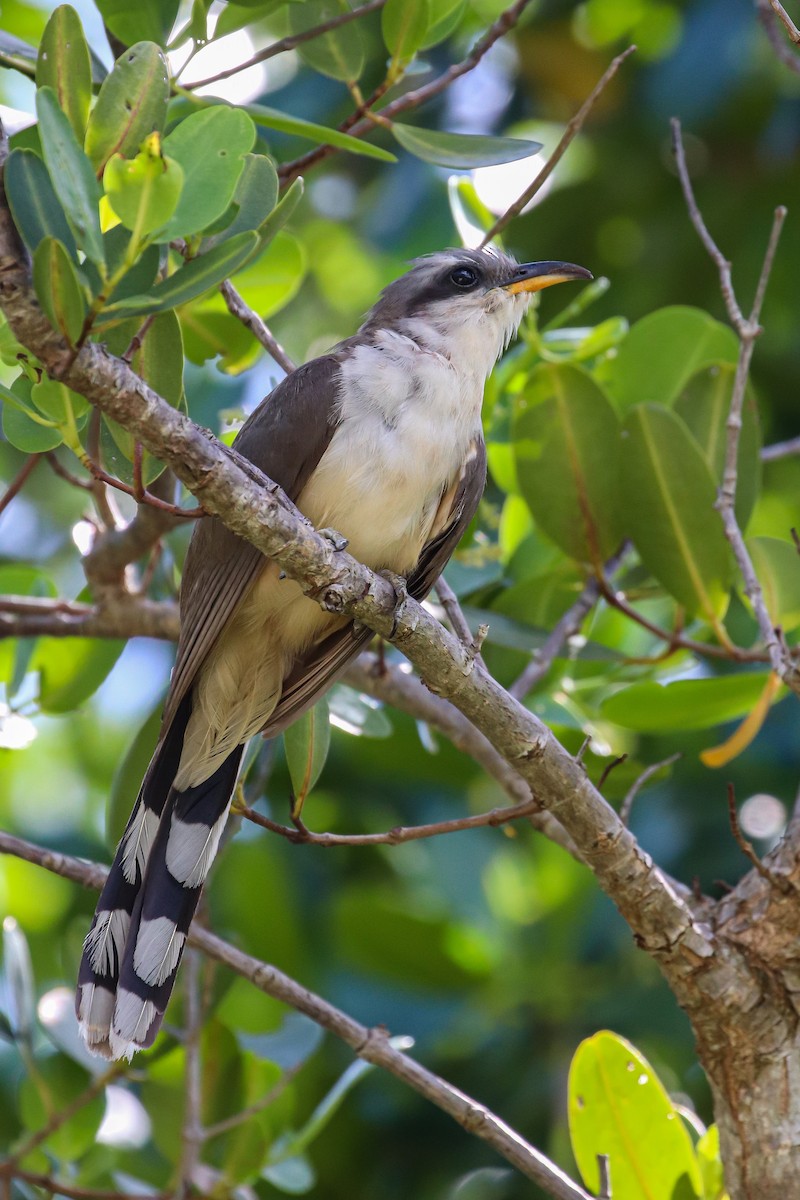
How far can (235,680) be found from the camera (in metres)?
3.55

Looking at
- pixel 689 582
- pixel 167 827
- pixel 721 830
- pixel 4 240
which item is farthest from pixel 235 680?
pixel 721 830

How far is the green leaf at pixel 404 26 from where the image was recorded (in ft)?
10.2

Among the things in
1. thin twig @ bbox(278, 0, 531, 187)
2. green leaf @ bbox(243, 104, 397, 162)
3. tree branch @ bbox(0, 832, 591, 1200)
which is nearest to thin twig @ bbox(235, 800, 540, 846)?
tree branch @ bbox(0, 832, 591, 1200)

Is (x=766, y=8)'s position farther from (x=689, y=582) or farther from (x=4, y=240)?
(x=4, y=240)

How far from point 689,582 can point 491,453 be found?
1.00m

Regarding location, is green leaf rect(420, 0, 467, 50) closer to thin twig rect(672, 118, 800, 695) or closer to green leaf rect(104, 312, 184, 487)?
thin twig rect(672, 118, 800, 695)

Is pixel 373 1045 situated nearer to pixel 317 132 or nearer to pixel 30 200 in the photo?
pixel 30 200

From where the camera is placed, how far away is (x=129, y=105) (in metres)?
2.15

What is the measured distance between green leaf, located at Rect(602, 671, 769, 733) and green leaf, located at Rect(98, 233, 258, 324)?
178 centimetres

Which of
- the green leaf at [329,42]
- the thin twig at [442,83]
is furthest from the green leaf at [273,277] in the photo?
the green leaf at [329,42]

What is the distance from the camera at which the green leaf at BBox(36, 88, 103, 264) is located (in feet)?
6.15

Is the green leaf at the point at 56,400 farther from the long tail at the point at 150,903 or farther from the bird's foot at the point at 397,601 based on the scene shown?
the long tail at the point at 150,903

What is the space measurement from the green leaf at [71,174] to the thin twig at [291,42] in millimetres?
1168

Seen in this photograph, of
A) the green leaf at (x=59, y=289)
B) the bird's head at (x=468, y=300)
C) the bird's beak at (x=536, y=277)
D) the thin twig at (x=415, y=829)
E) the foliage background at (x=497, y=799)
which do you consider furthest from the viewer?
the foliage background at (x=497, y=799)
